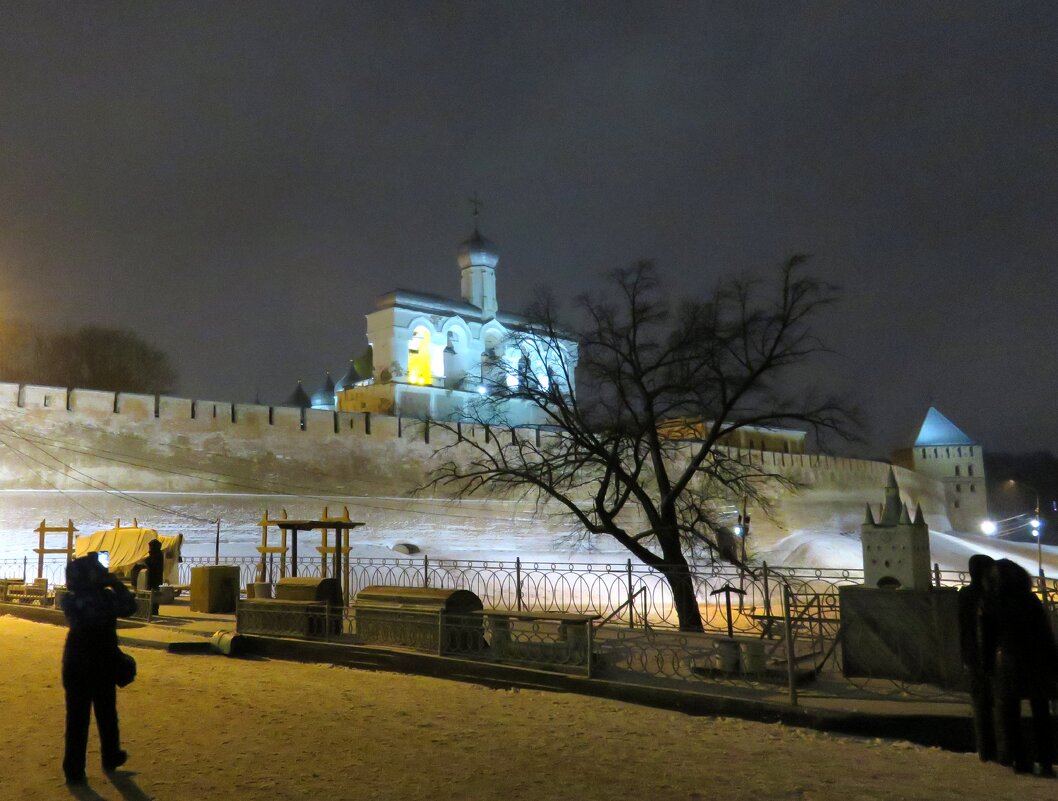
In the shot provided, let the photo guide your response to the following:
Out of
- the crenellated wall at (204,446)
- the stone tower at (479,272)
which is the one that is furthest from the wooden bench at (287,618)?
the stone tower at (479,272)

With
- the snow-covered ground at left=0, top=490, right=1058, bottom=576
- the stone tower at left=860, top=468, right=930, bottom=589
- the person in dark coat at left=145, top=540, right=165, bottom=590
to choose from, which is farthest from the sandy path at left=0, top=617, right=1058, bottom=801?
the snow-covered ground at left=0, top=490, right=1058, bottom=576

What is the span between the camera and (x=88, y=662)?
467cm

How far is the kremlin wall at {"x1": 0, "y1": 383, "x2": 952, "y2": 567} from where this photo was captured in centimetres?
2091

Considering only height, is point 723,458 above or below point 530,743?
above

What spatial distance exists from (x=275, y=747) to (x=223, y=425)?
66.3 ft

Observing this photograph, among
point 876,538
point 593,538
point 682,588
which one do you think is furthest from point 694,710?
point 593,538

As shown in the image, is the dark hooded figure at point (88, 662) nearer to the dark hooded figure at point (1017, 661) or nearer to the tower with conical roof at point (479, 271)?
the dark hooded figure at point (1017, 661)

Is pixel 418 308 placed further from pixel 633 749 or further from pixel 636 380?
pixel 633 749

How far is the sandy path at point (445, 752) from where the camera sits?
4492 mm

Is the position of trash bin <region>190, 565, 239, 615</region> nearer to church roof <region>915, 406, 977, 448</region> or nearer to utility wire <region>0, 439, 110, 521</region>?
utility wire <region>0, 439, 110, 521</region>

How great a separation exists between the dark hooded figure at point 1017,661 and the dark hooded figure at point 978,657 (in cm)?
5

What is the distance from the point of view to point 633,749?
5.40m

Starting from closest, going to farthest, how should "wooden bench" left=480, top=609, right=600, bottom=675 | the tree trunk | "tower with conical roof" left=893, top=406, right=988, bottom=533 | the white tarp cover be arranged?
1. "wooden bench" left=480, top=609, right=600, bottom=675
2. the tree trunk
3. the white tarp cover
4. "tower with conical roof" left=893, top=406, right=988, bottom=533

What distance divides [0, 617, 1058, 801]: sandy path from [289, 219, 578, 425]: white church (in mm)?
26098
